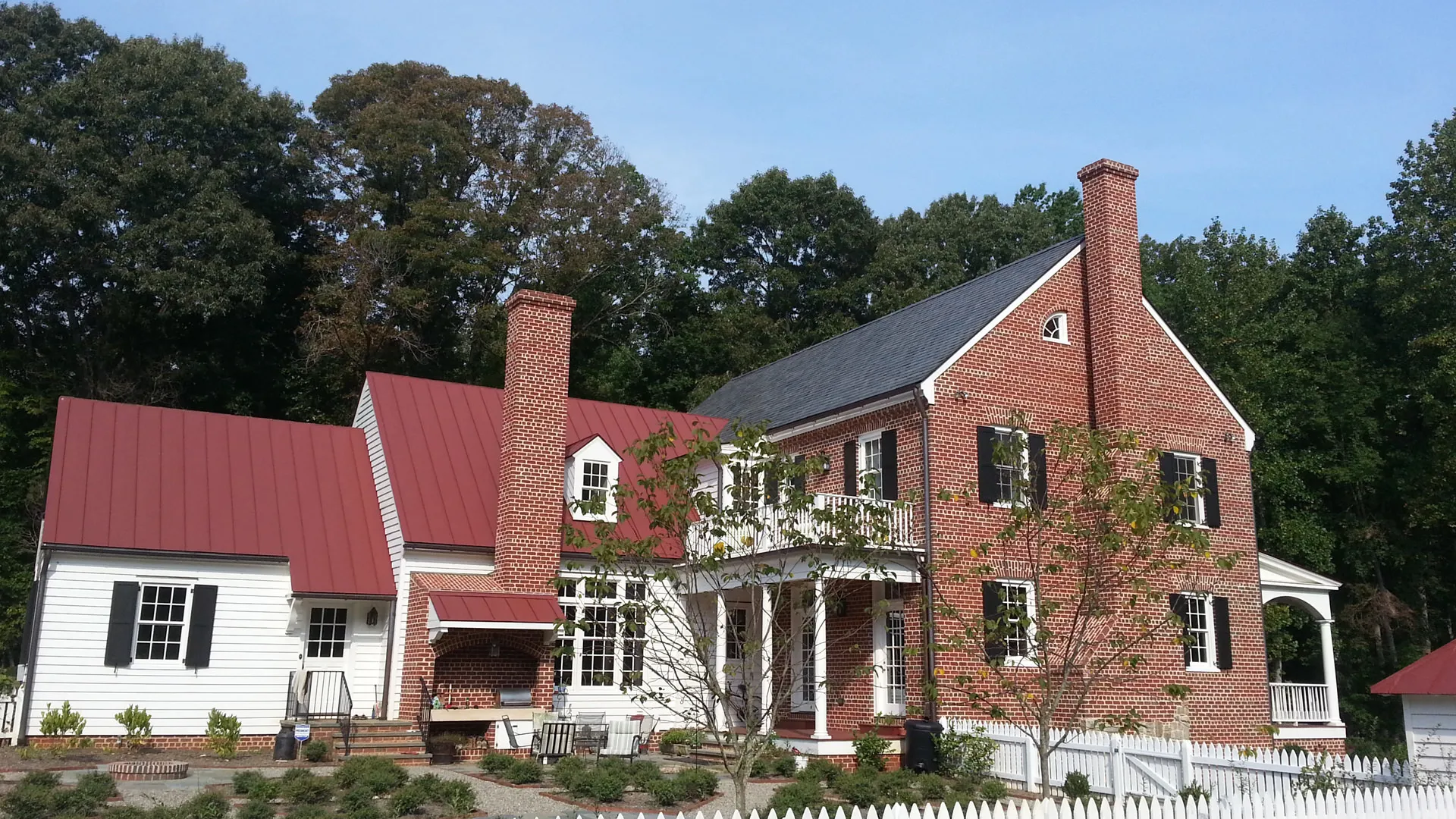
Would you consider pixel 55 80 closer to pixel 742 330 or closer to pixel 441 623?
pixel 742 330

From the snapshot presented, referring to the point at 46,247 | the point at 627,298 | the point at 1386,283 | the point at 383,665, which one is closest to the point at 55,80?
the point at 46,247

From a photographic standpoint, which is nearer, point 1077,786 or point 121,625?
point 1077,786

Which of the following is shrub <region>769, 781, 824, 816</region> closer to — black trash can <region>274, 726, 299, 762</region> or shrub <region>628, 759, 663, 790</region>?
shrub <region>628, 759, 663, 790</region>

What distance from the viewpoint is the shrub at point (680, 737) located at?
19.4 metres

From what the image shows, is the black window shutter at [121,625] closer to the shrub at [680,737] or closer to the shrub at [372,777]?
the shrub at [372,777]

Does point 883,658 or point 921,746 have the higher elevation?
point 883,658

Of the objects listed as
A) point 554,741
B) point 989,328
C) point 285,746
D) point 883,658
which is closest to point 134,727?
point 285,746

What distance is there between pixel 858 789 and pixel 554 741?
5.75 metres

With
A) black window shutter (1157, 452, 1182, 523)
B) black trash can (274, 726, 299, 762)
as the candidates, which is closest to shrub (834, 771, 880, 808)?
black trash can (274, 726, 299, 762)

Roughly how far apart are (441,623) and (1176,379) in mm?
14566

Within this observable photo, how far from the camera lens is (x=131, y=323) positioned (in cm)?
3531

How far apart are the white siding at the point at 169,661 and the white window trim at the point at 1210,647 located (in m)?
15.9

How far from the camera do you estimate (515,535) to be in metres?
20.8

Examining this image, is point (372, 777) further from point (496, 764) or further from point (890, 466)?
point (890, 466)
